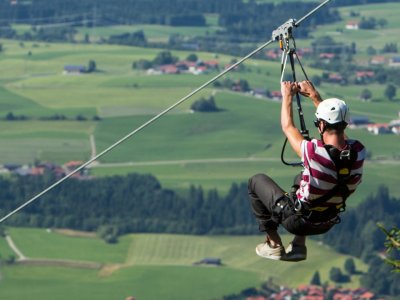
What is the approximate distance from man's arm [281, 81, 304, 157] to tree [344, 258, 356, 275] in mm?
41947

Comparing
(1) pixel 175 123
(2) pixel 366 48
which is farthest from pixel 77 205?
(2) pixel 366 48

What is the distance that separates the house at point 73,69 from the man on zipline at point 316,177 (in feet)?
261

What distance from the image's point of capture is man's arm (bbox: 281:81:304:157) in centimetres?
780

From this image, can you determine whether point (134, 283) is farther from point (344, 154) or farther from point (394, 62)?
point (394, 62)

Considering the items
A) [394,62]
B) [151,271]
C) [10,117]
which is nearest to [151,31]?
[394,62]

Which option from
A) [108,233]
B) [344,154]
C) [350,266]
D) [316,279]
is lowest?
[108,233]

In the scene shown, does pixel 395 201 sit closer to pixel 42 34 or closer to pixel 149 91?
pixel 149 91

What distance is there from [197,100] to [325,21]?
43.7 metres

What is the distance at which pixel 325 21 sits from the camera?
384ft

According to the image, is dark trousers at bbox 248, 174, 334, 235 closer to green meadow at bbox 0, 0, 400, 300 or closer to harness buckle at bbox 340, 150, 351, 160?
harness buckle at bbox 340, 150, 351, 160

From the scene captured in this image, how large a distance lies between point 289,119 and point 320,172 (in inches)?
13.3

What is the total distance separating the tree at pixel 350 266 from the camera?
49.6 metres

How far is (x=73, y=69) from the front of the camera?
88.2 meters

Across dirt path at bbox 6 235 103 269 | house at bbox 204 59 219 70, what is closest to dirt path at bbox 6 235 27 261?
dirt path at bbox 6 235 103 269
